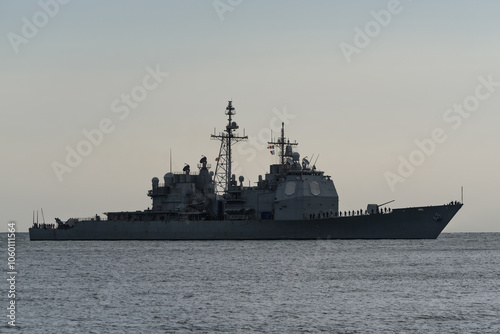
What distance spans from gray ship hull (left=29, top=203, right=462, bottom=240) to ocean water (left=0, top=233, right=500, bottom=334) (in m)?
13.4

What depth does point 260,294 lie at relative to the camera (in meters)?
35.0

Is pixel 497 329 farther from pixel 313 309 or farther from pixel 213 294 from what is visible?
pixel 213 294

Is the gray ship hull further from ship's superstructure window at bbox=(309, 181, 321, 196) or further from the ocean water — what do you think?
the ocean water

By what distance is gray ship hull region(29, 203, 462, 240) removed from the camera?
70938mm

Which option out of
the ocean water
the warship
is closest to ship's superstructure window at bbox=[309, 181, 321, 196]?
the warship

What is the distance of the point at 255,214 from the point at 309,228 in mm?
6601

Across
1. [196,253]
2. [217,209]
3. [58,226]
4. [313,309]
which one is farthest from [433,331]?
[58,226]

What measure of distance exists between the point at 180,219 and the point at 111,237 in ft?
30.6

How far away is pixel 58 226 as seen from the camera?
91.8 meters
